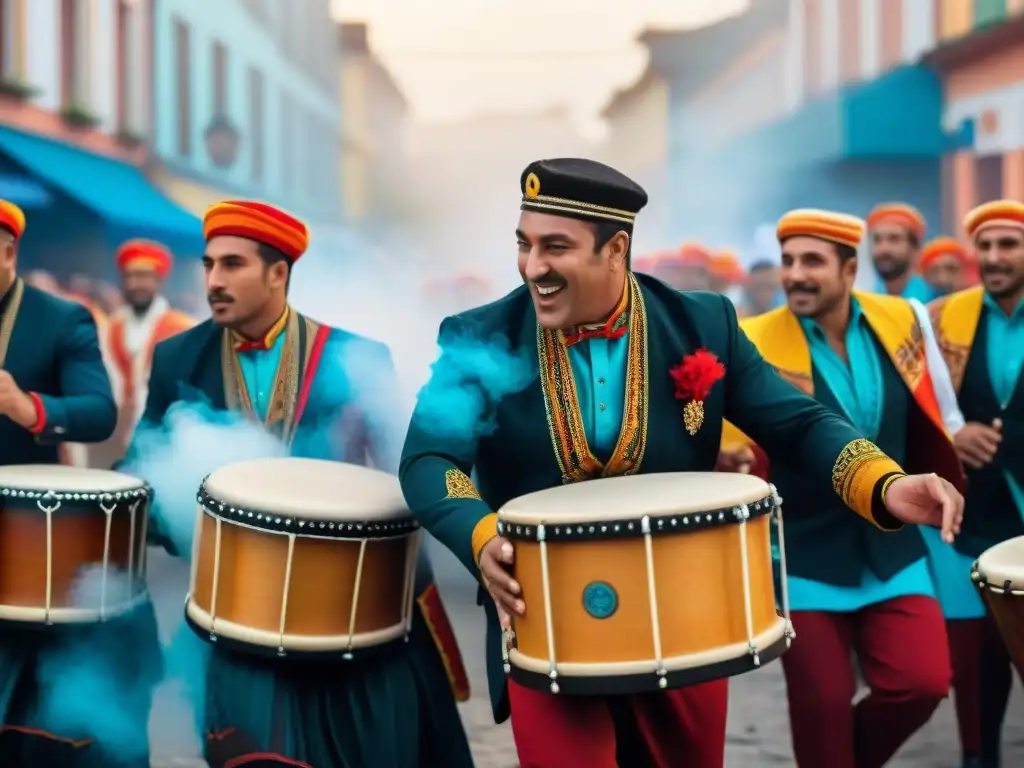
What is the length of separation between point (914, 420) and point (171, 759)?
9.29 ft

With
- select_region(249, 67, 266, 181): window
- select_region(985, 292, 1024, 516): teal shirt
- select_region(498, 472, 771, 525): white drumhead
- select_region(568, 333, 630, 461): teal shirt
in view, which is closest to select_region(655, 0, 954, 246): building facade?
select_region(249, 67, 266, 181): window

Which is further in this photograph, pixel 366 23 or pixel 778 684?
pixel 366 23

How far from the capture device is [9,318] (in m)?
4.94

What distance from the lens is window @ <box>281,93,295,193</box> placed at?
22484 millimetres

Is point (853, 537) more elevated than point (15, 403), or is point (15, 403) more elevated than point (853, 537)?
point (15, 403)

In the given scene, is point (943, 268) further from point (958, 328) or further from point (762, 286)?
point (958, 328)

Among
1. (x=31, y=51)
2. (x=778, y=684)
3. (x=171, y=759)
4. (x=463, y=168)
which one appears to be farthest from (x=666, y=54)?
(x=171, y=759)

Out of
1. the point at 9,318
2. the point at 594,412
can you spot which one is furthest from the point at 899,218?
the point at 594,412

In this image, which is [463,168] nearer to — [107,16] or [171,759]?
[107,16]

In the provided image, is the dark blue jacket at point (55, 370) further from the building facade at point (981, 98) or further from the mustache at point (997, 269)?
the building facade at point (981, 98)

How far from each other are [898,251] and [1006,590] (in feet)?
18.7

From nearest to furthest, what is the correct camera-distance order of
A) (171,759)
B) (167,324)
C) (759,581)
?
1. (759,581)
2. (171,759)
3. (167,324)

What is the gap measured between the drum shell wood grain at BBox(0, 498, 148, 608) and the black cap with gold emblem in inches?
63.5

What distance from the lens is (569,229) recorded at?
3.48 m
